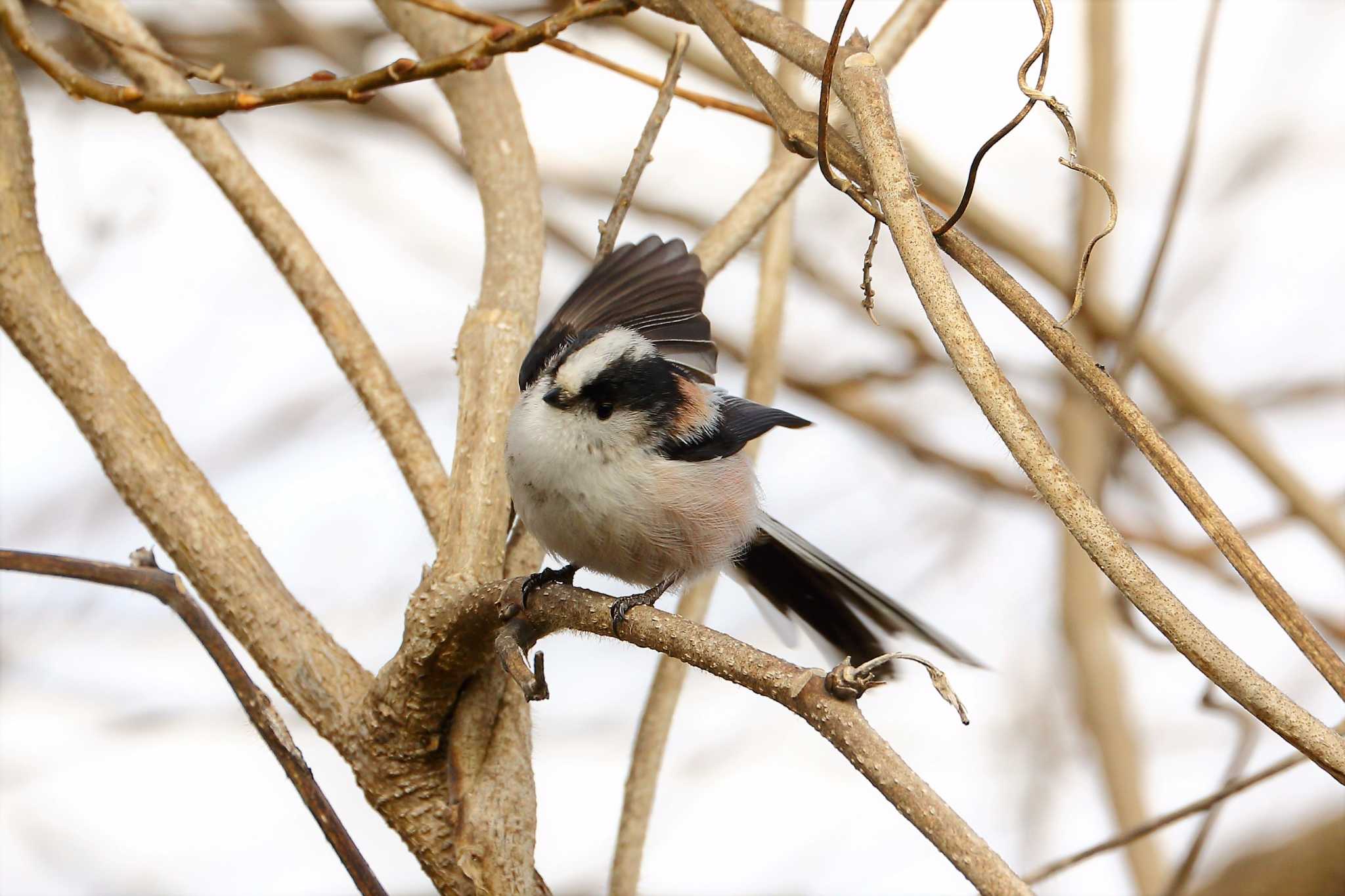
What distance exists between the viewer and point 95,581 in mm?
905

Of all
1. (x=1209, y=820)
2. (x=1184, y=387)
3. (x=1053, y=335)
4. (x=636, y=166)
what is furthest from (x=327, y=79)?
(x=1184, y=387)

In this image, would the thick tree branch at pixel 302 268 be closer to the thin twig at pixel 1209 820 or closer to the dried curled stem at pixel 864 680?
the dried curled stem at pixel 864 680

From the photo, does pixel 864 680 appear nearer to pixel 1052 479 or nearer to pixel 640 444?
pixel 1052 479

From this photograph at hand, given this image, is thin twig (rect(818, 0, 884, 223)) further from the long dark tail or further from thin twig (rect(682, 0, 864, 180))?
the long dark tail

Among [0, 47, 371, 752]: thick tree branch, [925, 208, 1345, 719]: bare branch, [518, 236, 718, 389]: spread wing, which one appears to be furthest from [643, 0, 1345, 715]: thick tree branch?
[0, 47, 371, 752]: thick tree branch

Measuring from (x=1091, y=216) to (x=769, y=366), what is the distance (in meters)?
0.84

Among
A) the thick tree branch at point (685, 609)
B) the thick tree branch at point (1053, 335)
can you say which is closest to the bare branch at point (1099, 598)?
the thick tree branch at point (1053, 335)

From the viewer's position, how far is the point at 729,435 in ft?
4.01

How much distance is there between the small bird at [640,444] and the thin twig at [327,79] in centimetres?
21

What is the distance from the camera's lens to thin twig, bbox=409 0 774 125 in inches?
49.7

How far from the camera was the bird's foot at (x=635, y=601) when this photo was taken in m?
0.93

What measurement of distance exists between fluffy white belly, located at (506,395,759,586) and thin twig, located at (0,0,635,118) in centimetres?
30

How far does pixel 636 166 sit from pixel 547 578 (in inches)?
15.5

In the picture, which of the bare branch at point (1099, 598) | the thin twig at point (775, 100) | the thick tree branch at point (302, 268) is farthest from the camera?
the bare branch at point (1099, 598)
